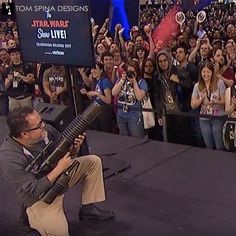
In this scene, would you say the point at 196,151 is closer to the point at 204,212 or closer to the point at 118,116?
the point at 118,116

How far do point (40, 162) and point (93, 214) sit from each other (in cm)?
95

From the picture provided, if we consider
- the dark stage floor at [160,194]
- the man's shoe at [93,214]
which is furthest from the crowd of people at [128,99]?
the dark stage floor at [160,194]

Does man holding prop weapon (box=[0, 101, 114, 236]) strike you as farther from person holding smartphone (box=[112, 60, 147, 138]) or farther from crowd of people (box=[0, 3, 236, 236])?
person holding smartphone (box=[112, 60, 147, 138])

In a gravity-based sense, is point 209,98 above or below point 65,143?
below

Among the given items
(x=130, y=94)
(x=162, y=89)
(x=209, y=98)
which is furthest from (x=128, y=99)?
(x=209, y=98)

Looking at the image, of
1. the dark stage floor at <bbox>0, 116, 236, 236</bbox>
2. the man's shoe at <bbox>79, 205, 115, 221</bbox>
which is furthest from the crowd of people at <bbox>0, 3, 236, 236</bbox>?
the dark stage floor at <bbox>0, 116, 236, 236</bbox>

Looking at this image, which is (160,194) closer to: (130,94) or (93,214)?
(93,214)

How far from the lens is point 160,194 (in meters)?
4.77

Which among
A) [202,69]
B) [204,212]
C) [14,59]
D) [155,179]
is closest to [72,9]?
[202,69]

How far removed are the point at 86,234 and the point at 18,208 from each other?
3.07 ft

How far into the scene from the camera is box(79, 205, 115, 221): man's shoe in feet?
13.6

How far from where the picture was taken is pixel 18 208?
4594mm

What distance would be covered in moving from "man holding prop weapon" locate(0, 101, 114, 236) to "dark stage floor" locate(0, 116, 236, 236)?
48 cm

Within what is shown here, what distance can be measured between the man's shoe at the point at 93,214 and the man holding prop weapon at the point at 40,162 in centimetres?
52
